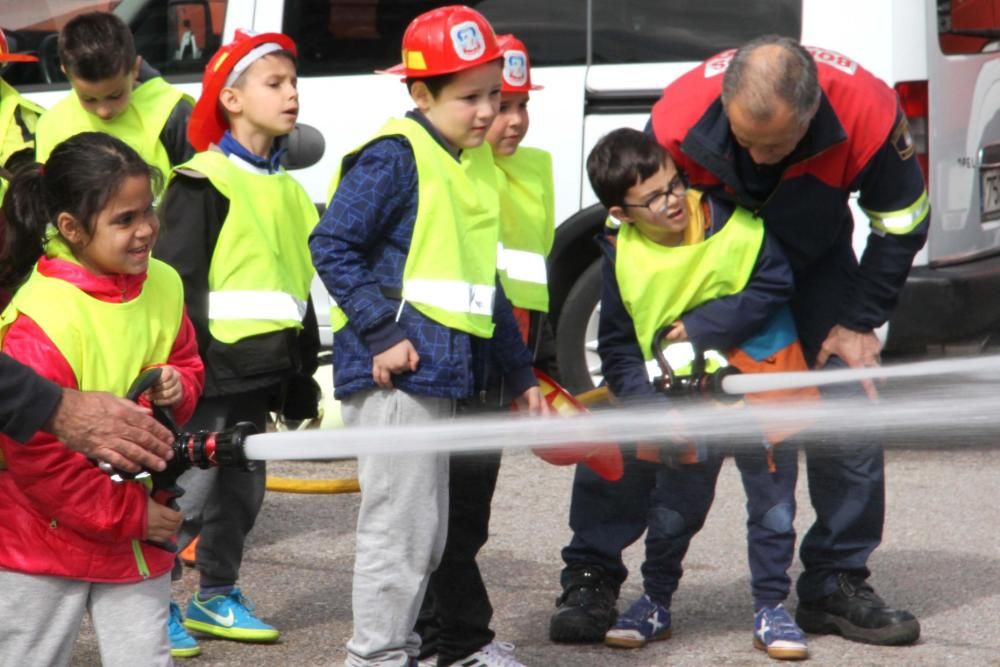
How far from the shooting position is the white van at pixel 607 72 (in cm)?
662

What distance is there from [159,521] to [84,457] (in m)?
0.19

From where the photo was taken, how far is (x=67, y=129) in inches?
215

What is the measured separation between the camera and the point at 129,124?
5480 millimetres

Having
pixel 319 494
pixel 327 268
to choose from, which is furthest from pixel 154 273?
pixel 319 494

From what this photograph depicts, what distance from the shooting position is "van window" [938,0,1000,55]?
22.2 feet

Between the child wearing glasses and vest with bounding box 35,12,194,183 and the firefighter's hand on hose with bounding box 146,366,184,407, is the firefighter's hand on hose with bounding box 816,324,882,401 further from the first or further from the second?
the child wearing glasses and vest with bounding box 35,12,194,183

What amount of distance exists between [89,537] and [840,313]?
224 centimetres

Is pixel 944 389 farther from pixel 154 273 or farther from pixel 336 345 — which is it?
pixel 154 273

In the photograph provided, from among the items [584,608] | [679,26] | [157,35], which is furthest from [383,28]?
[584,608]

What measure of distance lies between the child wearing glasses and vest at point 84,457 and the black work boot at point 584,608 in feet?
5.12

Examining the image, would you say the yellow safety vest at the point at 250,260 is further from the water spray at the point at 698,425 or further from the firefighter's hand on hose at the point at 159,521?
the firefighter's hand on hose at the point at 159,521

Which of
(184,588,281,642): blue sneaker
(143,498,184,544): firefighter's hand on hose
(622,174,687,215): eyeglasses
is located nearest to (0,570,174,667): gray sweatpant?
(143,498,184,544): firefighter's hand on hose

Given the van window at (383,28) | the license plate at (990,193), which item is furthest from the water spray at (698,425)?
the van window at (383,28)

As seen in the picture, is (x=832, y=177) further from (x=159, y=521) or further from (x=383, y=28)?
(x=383, y=28)
